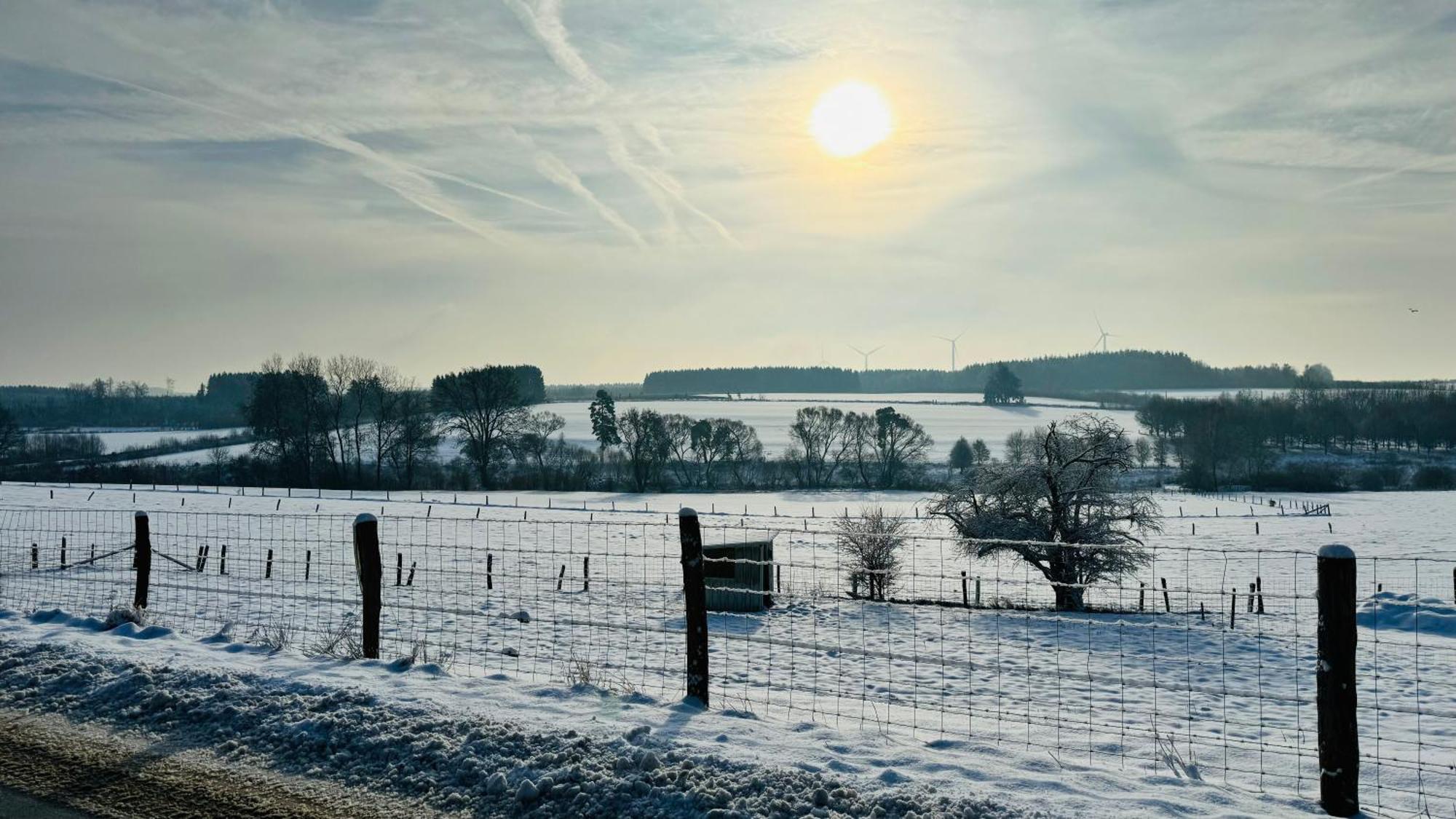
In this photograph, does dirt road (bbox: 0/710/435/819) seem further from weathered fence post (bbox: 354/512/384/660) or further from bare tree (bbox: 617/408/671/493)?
bare tree (bbox: 617/408/671/493)

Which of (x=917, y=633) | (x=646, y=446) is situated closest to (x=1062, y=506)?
(x=917, y=633)

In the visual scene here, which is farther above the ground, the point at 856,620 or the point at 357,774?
the point at 357,774

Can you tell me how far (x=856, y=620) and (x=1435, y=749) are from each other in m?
16.9

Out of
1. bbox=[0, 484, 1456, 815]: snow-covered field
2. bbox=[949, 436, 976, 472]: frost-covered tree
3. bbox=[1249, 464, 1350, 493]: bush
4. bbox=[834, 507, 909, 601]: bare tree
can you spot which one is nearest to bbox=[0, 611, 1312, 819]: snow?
bbox=[0, 484, 1456, 815]: snow-covered field

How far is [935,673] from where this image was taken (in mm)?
18906

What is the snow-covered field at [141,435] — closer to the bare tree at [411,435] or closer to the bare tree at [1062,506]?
the bare tree at [411,435]

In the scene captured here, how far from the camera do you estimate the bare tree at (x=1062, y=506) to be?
35406mm

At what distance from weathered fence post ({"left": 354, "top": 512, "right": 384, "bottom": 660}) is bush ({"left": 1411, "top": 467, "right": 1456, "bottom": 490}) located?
120 m

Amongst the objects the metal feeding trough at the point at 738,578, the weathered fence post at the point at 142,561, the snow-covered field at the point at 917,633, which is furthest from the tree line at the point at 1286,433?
the weathered fence post at the point at 142,561

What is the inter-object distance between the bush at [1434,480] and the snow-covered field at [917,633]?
173 feet

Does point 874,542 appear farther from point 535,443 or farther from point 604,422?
point 604,422

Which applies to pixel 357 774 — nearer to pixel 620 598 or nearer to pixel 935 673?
pixel 935 673

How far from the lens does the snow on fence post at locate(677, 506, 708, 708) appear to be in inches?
318

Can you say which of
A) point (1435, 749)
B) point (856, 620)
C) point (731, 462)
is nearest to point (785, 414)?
point (731, 462)
